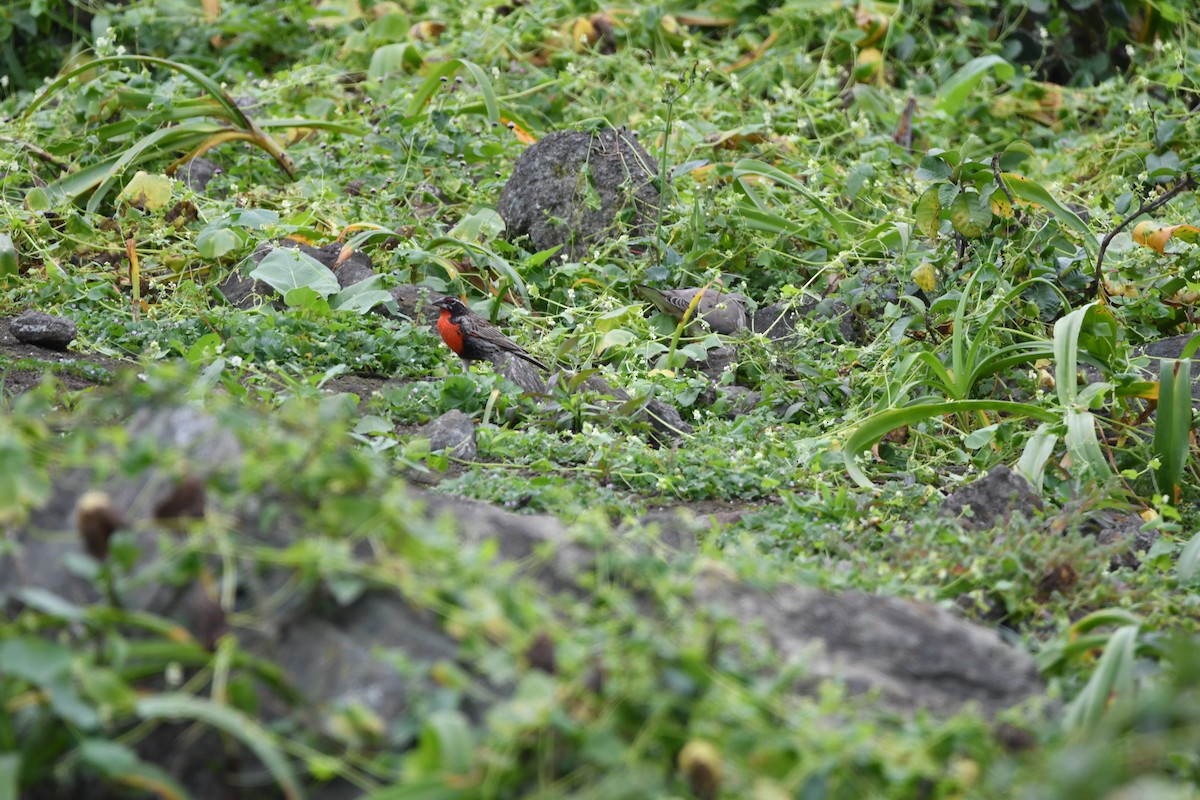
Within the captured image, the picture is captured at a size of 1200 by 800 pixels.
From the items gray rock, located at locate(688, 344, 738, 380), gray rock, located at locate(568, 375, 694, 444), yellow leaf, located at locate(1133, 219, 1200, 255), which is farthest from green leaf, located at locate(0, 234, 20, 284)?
yellow leaf, located at locate(1133, 219, 1200, 255)

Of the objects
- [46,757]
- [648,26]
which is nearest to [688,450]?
[46,757]

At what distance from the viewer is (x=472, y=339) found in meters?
4.98

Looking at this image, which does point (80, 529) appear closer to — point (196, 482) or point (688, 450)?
point (196, 482)

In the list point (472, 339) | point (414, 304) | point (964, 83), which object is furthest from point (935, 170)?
point (964, 83)

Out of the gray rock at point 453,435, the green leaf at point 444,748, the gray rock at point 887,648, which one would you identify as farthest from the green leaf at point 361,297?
the green leaf at point 444,748

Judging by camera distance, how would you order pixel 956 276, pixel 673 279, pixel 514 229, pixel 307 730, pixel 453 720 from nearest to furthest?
pixel 453 720 < pixel 307 730 < pixel 956 276 < pixel 673 279 < pixel 514 229

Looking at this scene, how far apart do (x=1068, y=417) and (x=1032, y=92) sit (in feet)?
15.6

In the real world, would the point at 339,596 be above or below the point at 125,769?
above

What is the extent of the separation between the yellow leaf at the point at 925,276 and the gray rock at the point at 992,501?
1328 mm

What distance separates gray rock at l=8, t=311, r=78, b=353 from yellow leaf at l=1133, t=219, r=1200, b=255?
4.22 meters

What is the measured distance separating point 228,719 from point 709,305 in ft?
13.0

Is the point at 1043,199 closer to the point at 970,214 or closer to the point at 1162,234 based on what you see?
the point at 970,214

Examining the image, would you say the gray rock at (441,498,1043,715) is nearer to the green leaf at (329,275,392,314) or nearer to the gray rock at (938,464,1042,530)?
the gray rock at (938,464,1042,530)

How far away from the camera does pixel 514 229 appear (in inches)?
241
